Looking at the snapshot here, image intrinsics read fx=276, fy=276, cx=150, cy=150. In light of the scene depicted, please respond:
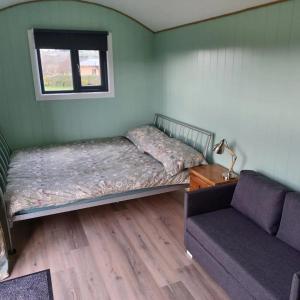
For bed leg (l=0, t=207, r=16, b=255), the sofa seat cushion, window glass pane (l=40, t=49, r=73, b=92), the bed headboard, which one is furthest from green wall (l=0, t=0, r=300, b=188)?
bed leg (l=0, t=207, r=16, b=255)

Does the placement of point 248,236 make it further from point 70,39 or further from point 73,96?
point 70,39

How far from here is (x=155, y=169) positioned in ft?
9.84

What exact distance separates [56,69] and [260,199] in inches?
129

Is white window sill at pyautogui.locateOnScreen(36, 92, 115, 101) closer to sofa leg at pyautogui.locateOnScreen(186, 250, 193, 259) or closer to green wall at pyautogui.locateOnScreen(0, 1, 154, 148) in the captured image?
green wall at pyautogui.locateOnScreen(0, 1, 154, 148)

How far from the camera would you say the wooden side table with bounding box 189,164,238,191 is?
2.61 metres

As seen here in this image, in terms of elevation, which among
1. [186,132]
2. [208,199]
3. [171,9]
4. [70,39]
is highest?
[171,9]

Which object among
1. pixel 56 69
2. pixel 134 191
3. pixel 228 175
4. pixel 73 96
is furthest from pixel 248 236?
pixel 56 69

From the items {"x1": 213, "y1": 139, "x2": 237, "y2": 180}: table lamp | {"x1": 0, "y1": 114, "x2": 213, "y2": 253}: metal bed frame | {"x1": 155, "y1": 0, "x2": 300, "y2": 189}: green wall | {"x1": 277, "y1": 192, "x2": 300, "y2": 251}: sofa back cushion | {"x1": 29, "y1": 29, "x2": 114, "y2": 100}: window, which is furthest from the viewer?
{"x1": 29, "y1": 29, "x2": 114, "y2": 100}: window

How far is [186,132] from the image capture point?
144 inches

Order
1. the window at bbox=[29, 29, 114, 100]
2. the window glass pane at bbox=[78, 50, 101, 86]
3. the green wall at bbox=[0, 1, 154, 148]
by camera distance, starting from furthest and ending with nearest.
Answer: the window glass pane at bbox=[78, 50, 101, 86], the window at bbox=[29, 29, 114, 100], the green wall at bbox=[0, 1, 154, 148]

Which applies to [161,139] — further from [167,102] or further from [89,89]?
[89,89]

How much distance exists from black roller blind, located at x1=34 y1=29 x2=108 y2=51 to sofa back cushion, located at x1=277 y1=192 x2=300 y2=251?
320 centimetres

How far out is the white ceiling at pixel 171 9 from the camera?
2499 millimetres

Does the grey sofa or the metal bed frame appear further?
the metal bed frame
